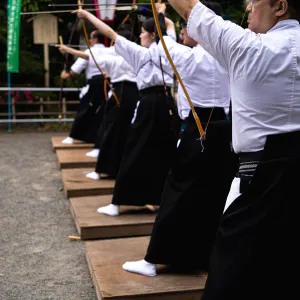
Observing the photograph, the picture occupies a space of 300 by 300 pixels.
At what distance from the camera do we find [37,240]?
13.4ft

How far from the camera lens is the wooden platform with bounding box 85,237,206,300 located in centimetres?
281

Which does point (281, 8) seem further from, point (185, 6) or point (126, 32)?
point (126, 32)

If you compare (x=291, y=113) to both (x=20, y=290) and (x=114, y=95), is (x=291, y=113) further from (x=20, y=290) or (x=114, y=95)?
(x=114, y=95)

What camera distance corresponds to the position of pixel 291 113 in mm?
1825

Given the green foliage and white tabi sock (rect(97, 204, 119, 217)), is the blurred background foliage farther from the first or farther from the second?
white tabi sock (rect(97, 204, 119, 217))

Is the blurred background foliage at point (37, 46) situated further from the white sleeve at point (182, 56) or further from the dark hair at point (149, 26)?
the white sleeve at point (182, 56)

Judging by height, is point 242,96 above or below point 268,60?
below

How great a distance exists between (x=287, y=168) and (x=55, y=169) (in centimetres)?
529

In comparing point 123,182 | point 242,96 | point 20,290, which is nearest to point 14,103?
point 123,182

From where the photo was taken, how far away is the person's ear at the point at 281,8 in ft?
6.03

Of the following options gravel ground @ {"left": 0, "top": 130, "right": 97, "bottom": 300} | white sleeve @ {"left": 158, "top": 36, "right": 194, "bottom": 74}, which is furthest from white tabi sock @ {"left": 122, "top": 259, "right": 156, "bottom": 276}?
white sleeve @ {"left": 158, "top": 36, "right": 194, "bottom": 74}

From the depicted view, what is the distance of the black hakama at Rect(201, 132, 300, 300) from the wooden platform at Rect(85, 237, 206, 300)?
1.04 metres

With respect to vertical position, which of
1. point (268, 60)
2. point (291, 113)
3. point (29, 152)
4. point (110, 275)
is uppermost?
point (268, 60)

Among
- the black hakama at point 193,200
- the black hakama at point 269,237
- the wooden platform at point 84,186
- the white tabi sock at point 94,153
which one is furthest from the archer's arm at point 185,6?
the white tabi sock at point 94,153
